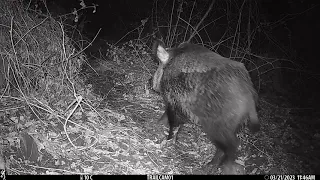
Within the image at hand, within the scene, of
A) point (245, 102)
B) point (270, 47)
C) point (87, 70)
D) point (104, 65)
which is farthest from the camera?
point (270, 47)

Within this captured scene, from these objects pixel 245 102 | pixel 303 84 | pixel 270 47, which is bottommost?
pixel 303 84

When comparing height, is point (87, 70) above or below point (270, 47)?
below

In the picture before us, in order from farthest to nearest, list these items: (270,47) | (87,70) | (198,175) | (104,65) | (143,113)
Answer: (270,47) < (104,65) < (87,70) < (143,113) < (198,175)

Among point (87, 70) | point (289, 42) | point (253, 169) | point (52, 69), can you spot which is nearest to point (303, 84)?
point (289, 42)

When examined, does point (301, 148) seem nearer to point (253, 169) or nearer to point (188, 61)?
point (253, 169)

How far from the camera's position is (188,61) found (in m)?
4.25

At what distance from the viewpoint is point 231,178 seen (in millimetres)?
3713

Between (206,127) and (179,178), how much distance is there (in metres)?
0.78

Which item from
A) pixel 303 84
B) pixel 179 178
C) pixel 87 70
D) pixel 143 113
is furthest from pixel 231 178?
pixel 303 84

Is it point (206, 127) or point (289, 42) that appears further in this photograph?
point (289, 42)

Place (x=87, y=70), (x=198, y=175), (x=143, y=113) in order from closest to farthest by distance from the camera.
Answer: (x=198, y=175)
(x=143, y=113)
(x=87, y=70)

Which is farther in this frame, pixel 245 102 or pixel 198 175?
pixel 198 175

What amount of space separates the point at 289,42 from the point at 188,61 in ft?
15.6

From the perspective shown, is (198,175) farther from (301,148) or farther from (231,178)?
(301,148)
